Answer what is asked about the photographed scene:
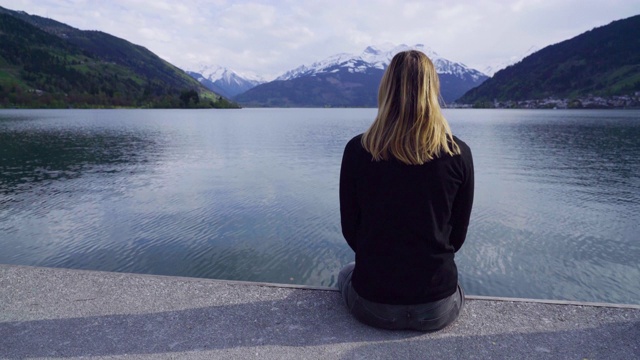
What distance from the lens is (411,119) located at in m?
4.23

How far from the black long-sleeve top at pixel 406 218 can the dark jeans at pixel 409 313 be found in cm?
12

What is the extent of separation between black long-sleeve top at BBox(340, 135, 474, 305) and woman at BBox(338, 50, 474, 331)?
1 cm

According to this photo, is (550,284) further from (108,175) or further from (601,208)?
(108,175)

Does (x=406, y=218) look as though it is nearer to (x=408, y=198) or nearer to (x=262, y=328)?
(x=408, y=198)

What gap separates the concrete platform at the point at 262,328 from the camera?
483 cm

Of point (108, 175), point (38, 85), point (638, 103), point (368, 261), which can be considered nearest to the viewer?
point (368, 261)

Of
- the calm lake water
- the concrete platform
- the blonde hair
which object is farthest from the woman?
the calm lake water

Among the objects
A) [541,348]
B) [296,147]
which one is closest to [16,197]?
[541,348]

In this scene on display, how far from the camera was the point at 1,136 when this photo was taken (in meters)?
48.6

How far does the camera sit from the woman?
13.8 ft

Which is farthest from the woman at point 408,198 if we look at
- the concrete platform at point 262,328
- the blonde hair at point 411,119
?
the concrete platform at point 262,328

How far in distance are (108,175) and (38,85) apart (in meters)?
193

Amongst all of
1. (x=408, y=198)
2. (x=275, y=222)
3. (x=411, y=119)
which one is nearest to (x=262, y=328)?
(x=408, y=198)

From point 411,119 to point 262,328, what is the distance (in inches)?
133
